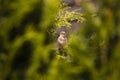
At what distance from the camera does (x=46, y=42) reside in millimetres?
2832

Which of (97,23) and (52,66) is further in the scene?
(52,66)

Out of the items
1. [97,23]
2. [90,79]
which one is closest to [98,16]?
[97,23]

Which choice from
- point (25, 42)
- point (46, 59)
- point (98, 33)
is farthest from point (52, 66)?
point (98, 33)

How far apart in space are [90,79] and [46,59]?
15.8 inches

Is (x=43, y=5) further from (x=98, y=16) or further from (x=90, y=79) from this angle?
(x=90, y=79)

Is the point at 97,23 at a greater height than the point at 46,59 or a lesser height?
greater

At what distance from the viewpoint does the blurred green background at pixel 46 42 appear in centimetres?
264

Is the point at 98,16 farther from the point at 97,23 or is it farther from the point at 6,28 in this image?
the point at 6,28

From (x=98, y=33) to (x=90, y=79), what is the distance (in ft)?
1.25

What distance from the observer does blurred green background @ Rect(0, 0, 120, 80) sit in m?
2.64

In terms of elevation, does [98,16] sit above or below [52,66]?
above

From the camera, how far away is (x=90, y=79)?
2.70 m

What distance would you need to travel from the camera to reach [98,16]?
8.98 ft

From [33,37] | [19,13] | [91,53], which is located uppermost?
[19,13]
